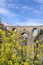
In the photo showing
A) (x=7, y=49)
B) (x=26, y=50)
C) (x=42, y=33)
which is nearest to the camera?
(x=7, y=49)

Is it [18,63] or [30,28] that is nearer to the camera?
[18,63]

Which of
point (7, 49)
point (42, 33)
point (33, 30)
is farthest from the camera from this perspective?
point (33, 30)

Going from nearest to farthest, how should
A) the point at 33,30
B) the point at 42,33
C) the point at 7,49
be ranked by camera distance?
the point at 7,49 → the point at 42,33 → the point at 33,30

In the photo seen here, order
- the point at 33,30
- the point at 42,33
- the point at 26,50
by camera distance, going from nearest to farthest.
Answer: the point at 26,50
the point at 42,33
the point at 33,30

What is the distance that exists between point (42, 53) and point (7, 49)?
1329mm

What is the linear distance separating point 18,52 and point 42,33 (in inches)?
660

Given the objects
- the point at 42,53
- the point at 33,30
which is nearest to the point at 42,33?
the point at 42,53

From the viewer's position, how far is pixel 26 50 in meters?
6.62

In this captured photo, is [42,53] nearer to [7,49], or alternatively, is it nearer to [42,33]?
[7,49]

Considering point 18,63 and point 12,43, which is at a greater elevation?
point 12,43

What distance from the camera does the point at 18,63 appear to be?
20.3 ft

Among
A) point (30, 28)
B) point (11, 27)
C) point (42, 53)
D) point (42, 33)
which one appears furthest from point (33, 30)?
point (42, 53)

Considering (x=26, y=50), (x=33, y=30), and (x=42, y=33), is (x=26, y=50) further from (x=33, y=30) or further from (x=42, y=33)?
(x=33, y=30)

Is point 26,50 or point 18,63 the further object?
point 26,50
